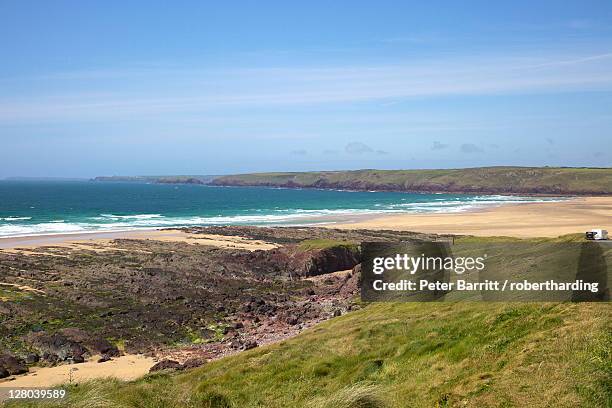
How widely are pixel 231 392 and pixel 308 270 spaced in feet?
96.0

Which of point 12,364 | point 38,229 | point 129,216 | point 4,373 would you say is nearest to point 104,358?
point 12,364

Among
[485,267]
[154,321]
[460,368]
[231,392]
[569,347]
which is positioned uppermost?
[485,267]

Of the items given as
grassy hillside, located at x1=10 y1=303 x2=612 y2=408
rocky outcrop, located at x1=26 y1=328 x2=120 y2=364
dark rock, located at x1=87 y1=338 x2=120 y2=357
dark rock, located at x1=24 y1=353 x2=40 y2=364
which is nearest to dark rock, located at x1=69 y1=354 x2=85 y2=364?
rocky outcrop, located at x1=26 y1=328 x2=120 y2=364

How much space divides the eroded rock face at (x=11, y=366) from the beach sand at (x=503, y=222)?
2129 inches

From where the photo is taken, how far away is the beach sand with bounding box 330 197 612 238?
69.3 metres

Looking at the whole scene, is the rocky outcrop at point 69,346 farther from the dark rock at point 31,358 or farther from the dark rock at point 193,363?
the dark rock at point 193,363

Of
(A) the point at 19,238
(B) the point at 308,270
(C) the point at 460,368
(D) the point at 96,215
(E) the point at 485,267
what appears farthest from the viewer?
(D) the point at 96,215

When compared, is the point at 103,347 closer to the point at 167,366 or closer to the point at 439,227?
the point at 167,366

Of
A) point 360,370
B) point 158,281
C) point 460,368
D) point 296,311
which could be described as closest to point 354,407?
point 460,368

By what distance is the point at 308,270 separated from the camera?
43.2 m

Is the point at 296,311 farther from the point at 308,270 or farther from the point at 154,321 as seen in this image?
the point at 308,270

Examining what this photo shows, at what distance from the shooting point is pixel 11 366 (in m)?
21.2

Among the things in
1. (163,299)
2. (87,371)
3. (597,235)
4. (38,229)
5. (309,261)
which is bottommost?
(87,371)

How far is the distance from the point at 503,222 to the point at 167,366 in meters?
70.1
